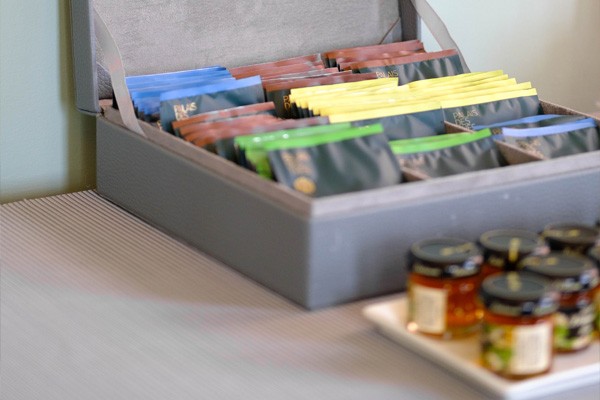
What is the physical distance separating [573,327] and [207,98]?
85cm

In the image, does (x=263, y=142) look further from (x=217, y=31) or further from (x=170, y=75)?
(x=217, y=31)

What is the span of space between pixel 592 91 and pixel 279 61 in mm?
1019

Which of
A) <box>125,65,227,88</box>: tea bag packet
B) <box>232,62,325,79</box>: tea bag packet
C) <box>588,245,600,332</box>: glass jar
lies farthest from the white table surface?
<box>232,62,325,79</box>: tea bag packet

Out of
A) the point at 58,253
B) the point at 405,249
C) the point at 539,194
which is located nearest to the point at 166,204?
the point at 58,253

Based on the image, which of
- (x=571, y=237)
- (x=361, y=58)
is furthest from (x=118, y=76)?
(x=571, y=237)

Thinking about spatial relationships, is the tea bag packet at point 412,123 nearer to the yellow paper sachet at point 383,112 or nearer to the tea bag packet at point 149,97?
the yellow paper sachet at point 383,112

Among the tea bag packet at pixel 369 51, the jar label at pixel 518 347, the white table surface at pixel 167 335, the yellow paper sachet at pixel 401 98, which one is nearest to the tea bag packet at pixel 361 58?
the tea bag packet at pixel 369 51

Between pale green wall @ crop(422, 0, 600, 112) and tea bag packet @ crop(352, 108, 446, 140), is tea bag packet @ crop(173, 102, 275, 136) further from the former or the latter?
pale green wall @ crop(422, 0, 600, 112)

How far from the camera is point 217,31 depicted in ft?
7.09

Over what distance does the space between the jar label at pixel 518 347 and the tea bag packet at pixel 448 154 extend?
0.48 metres

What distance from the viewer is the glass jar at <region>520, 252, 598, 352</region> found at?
1.33m

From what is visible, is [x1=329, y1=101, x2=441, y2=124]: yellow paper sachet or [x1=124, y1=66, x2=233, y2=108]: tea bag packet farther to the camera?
[x1=124, y1=66, x2=233, y2=108]: tea bag packet

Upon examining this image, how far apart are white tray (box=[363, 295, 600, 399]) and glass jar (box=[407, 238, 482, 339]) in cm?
2

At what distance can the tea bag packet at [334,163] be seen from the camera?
161 centimetres
